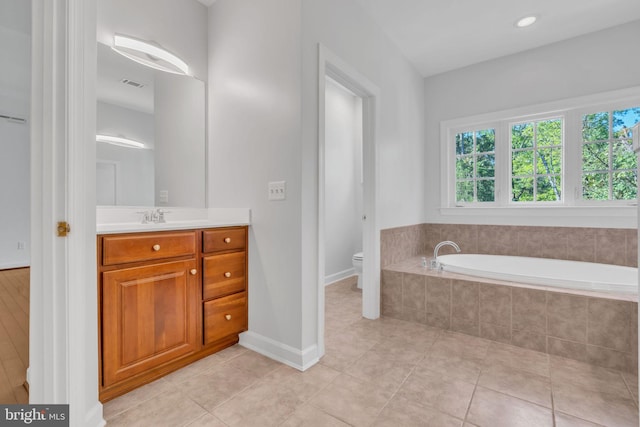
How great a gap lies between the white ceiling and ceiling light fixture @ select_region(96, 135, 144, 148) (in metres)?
1.96

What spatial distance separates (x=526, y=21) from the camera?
248cm

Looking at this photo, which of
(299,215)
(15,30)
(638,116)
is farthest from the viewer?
(638,116)

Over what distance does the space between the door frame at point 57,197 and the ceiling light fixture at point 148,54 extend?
75cm

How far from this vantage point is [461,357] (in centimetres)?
188

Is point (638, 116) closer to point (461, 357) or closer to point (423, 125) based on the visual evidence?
point (423, 125)

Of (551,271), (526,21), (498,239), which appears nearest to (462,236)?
(498,239)

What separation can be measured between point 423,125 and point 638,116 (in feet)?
6.01

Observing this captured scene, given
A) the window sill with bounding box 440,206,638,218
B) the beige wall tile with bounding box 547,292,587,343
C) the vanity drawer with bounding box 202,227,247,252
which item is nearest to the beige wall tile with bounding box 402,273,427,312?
the beige wall tile with bounding box 547,292,587,343

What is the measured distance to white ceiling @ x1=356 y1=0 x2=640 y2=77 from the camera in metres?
2.28

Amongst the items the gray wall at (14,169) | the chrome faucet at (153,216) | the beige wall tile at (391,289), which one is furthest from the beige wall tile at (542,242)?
the gray wall at (14,169)

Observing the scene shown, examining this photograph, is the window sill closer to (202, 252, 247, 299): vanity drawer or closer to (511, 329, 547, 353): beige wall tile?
(511, 329, 547, 353): beige wall tile

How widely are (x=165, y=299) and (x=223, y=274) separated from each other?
0.37m

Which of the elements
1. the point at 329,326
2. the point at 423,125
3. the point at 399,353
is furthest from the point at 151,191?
the point at 423,125

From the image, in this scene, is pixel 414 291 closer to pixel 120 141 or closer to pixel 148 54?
pixel 120 141
